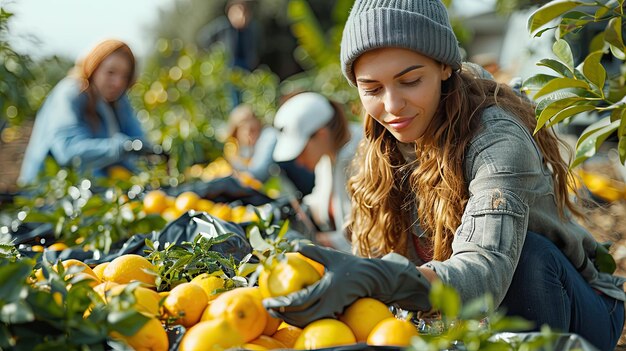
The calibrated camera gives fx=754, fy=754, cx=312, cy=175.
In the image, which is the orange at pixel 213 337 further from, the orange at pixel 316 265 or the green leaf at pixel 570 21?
the green leaf at pixel 570 21

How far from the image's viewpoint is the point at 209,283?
5.44 feet

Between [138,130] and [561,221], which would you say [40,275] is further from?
[138,130]

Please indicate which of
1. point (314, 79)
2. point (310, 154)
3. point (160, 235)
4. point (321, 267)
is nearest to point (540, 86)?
point (321, 267)

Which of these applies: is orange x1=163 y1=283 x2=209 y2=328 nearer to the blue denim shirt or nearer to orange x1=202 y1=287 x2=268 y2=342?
A: orange x1=202 y1=287 x2=268 y2=342

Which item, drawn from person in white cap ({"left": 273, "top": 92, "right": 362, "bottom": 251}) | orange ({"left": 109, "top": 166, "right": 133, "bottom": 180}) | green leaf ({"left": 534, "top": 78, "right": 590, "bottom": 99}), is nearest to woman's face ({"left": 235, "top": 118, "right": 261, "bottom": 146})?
orange ({"left": 109, "top": 166, "right": 133, "bottom": 180})

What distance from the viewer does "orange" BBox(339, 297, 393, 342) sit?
1433mm

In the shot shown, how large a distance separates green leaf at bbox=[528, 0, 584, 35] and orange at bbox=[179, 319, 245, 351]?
109cm

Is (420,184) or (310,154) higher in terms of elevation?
(420,184)

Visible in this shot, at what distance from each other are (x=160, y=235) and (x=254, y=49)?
6.90 m

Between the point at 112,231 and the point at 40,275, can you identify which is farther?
the point at 112,231

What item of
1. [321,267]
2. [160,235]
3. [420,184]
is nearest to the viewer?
[321,267]

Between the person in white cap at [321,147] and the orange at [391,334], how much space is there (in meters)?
1.89

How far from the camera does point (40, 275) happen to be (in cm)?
152

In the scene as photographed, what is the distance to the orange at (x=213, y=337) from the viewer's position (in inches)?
53.3
